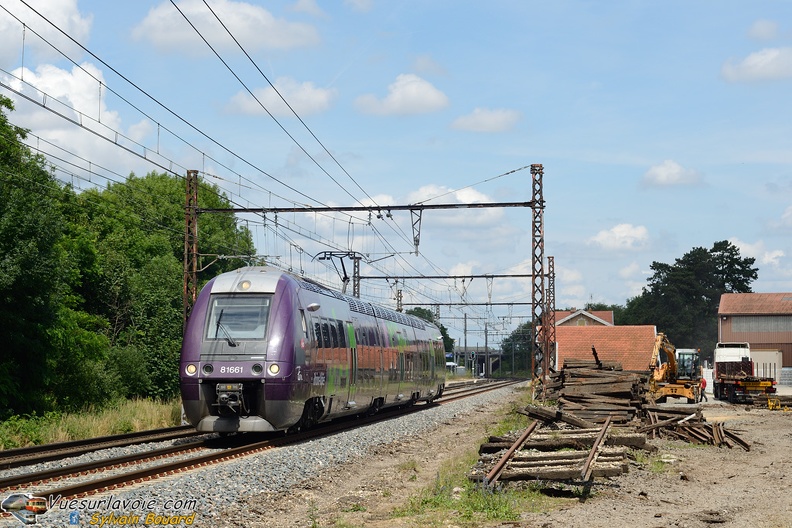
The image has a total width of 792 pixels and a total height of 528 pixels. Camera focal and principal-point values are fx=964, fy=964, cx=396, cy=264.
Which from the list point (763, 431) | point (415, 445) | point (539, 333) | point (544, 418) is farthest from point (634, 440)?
point (539, 333)

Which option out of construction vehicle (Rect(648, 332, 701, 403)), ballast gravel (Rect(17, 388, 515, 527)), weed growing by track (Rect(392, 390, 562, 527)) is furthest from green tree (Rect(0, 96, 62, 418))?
construction vehicle (Rect(648, 332, 701, 403))

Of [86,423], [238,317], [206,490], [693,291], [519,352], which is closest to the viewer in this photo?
[206,490]

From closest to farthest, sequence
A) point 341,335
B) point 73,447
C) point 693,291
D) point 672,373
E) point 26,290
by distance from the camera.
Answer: point 73,447
point 341,335
point 26,290
point 672,373
point 693,291

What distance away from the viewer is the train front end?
19.3 m

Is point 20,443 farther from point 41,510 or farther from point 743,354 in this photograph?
point 743,354

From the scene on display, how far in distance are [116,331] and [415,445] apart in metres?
25.8

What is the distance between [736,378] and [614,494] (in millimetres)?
37597

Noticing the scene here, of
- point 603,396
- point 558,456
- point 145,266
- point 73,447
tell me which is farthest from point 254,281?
point 145,266

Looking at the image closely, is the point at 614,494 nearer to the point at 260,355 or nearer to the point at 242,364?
the point at 260,355

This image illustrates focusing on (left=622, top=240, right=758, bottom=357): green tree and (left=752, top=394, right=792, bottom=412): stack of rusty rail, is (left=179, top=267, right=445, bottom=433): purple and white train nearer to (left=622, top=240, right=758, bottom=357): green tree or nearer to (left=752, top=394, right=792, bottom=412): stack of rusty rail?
(left=752, top=394, right=792, bottom=412): stack of rusty rail

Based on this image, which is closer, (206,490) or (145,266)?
(206,490)

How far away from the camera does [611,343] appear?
79688 mm

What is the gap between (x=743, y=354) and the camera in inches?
2188

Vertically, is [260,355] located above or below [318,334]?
below
